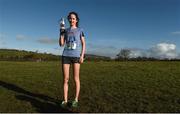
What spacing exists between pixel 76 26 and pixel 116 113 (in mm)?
2710

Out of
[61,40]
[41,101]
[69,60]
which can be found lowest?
[41,101]

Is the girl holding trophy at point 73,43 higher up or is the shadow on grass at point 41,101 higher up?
the girl holding trophy at point 73,43

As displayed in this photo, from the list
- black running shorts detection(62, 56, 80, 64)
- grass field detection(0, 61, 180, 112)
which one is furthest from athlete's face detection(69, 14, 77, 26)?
grass field detection(0, 61, 180, 112)

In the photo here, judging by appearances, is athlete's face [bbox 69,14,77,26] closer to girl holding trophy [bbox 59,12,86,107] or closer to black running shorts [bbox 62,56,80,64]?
girl holding trophy [bbox 59,12,86,107]

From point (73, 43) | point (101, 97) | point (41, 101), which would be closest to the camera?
point (73, 43)

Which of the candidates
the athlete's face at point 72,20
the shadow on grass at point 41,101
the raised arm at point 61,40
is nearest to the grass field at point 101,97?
the shadow on grass at point 41,101

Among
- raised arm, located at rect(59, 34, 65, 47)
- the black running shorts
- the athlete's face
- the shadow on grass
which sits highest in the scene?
the athlete's face

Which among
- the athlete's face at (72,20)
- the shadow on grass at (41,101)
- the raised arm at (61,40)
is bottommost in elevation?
the shadow on grass at (41,101)

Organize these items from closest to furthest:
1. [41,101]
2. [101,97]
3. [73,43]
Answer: [73,43] < [41,101] < [101,97]

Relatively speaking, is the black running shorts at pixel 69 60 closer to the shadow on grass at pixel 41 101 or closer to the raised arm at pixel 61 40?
the raised arm at pixel 61 40

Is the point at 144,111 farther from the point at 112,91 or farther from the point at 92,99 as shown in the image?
the point at 112,91

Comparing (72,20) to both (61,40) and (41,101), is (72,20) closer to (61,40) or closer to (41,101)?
(61,40)

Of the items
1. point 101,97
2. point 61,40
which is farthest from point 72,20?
point 101,97

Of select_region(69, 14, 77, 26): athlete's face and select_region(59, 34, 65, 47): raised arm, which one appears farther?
select_region(59, 34, 65, 47): raised arm
